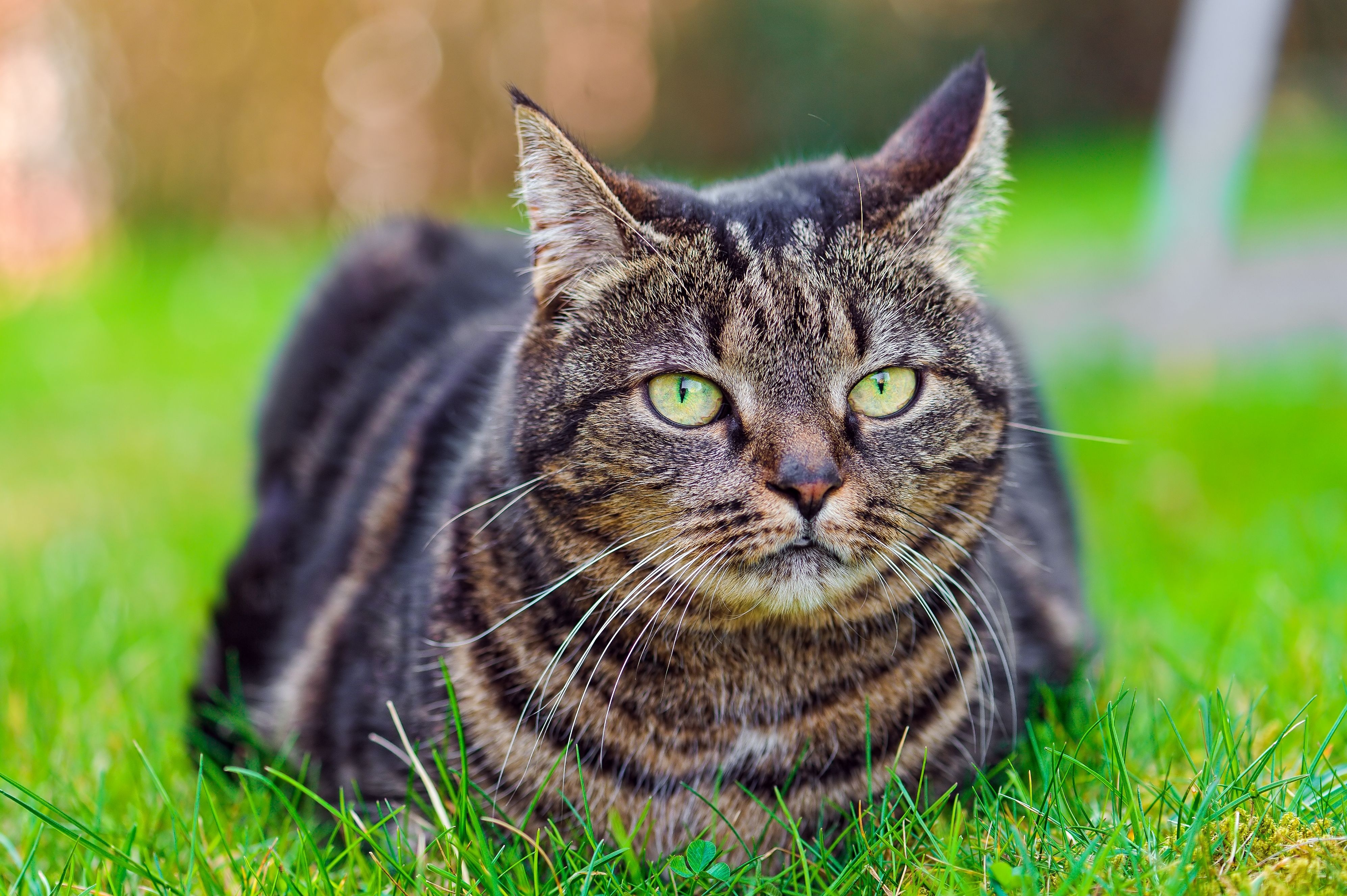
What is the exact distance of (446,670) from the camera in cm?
153

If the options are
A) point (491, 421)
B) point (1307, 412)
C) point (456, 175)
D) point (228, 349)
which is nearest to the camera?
point (491, 421)

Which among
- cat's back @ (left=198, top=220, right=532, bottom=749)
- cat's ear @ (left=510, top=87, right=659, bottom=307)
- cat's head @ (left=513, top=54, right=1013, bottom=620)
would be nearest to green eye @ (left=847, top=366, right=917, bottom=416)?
cat's head @ (left=513, top=54, right=1013, bottom=620)

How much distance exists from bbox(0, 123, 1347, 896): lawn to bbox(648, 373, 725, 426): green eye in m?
0.53

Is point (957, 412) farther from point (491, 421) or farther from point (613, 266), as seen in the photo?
point (491, 421)

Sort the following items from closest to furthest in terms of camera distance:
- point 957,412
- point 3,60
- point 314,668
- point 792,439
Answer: point 792,439 → point 957,412 → point 314,668 → point 3,60

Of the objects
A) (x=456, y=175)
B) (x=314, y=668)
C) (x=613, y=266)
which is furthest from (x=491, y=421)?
(x=456, y=175)

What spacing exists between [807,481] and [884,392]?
0.71ft

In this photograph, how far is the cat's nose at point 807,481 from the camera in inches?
53.0

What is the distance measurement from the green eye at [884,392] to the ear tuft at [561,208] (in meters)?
0.36

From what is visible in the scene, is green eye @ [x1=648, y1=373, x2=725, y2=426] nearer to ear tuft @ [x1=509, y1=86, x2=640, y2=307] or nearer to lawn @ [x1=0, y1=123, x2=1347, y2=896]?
ear tuft @ [x1=509, y1=86, x2=640, y2=307]

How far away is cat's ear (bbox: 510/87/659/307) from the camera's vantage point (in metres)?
1.46

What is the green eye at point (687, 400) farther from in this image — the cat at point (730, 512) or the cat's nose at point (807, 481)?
the cat's nose at point (807, 481)

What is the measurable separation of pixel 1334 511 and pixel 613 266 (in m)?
2.29

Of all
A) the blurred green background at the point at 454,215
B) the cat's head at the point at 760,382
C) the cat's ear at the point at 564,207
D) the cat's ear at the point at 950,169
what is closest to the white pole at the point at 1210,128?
the blurred green background at the point at 454,215
